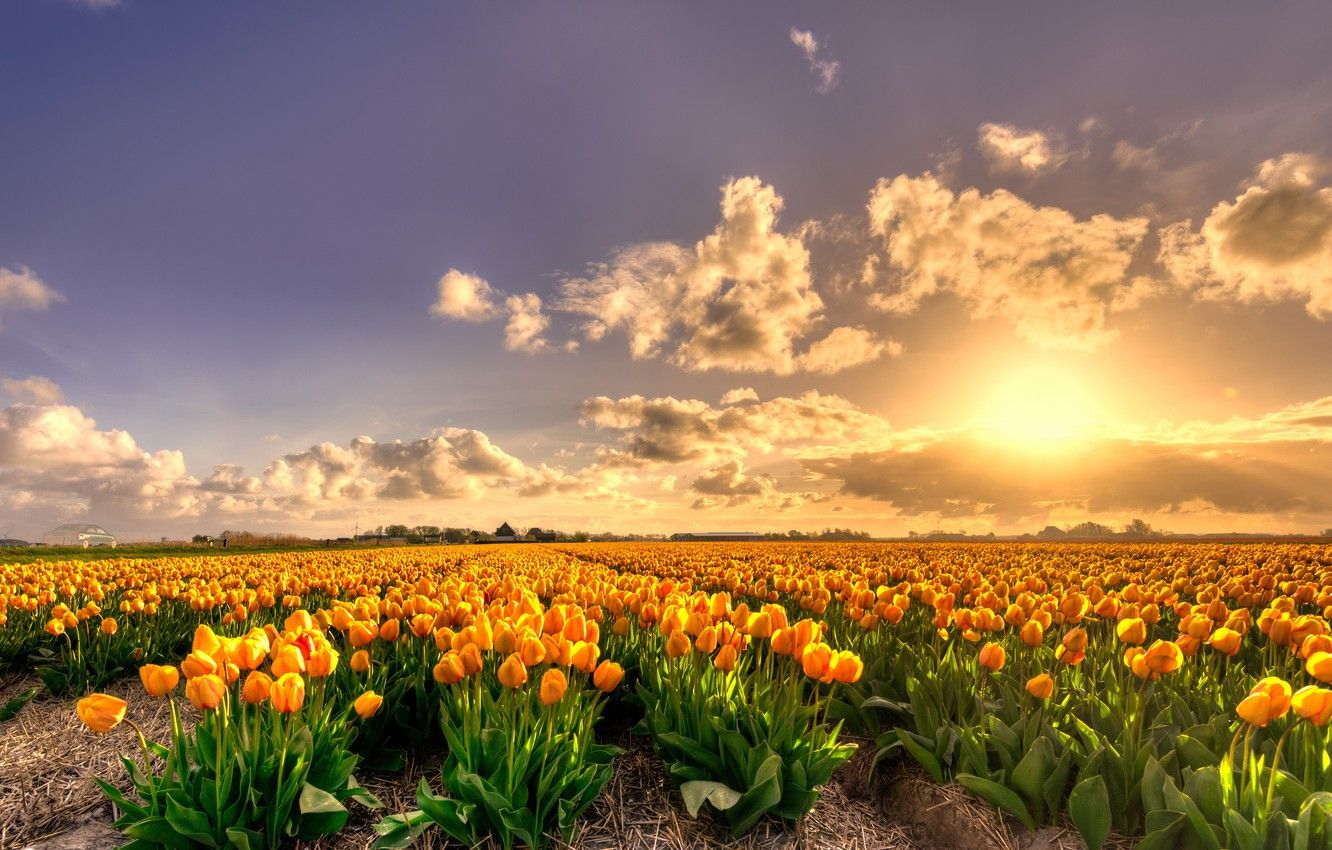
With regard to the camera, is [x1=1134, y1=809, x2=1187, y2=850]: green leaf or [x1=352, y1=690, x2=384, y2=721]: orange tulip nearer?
[x1=1134, y1=809, x2=1187, y2=850]: green leaf

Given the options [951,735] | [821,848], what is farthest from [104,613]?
[951,735]

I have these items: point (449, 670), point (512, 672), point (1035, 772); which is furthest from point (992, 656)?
point (449, 670)

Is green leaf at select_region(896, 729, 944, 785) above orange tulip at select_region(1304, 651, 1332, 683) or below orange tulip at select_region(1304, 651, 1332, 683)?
below

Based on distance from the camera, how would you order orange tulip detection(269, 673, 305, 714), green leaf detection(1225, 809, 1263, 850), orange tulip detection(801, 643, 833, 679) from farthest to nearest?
1. orange tulip detection(801, 643, 833, 679)
2. orange tulip detection(269, 673, 305, 714)
3. green leaf detection(1225, 809, 1263, 850)

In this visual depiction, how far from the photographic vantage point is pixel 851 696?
244 inches

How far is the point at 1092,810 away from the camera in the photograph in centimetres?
402

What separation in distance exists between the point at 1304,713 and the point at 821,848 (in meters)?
2.81

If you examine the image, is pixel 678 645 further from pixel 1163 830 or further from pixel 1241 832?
pixel 1241 832

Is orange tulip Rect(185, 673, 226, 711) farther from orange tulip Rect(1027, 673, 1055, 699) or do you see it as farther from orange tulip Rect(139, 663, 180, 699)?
orange tulip Rect(1027, 673, 1055, 699)

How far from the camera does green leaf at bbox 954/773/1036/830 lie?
436 centimetres

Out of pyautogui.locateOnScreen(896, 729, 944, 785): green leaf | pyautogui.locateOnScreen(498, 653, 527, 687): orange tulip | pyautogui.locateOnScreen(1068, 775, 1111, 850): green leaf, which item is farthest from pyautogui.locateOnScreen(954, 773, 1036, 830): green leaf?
pyautogui.locateOnScreen(498, 653, 527, 687): orange tulip

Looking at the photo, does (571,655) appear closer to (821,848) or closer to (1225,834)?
(821,848)

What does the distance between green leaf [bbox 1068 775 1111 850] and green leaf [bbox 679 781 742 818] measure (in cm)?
197

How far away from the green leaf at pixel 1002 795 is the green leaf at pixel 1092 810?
35 cm
